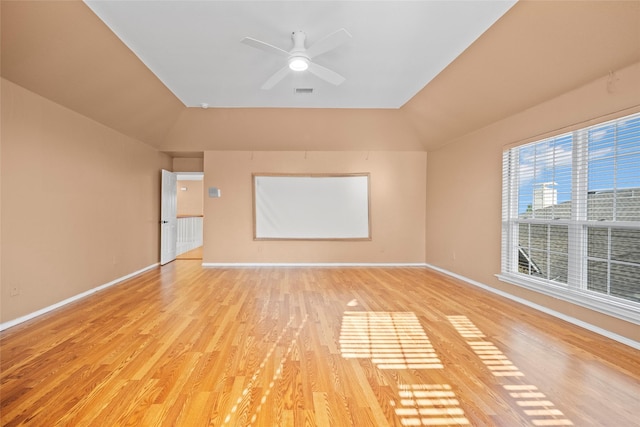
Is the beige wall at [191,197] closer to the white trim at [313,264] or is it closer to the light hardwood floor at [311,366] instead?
the white trim at [313,264]

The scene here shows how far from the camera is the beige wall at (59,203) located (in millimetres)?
2783

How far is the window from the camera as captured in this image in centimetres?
250

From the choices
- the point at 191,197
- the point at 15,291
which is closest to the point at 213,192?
the point at 15,291

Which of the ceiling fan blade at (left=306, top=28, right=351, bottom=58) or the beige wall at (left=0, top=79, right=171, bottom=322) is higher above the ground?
the ceiling fan blade at (left=306, top=28, right=351, bottom=58)

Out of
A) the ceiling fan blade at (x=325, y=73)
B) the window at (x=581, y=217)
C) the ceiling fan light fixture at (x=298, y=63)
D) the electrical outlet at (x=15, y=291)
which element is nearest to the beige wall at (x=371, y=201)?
the window at (x=581, y=217)

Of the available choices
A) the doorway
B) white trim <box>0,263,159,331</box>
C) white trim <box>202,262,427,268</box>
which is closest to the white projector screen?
white trim <box>202,262,427,268</box>

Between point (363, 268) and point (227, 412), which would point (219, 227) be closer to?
point (363, 268)

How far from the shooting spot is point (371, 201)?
6.09 m

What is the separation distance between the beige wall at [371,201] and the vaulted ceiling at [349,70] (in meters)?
0.70

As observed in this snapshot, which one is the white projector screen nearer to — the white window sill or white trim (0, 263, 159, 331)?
white trim (0, 263, 159, 331)

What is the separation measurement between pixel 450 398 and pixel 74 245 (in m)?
4.58

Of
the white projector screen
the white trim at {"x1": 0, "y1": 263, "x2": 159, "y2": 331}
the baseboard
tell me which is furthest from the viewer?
the white projector screen

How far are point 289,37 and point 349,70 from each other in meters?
1.05

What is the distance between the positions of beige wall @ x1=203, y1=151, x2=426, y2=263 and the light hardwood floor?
8.18 feet
